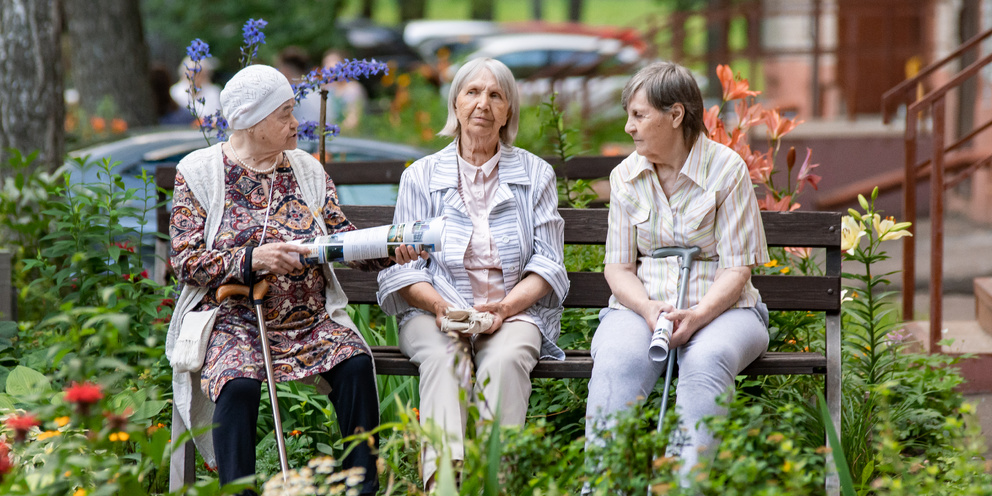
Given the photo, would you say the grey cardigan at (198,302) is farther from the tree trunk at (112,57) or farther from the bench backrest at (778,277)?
the tree trunk at (112,57)

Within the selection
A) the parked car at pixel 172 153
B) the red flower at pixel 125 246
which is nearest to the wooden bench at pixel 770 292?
the red flower at pixel 125 246

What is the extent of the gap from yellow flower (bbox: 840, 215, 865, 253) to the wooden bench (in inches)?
4.1

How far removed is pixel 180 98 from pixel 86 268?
748cm

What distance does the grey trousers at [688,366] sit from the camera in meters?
2.89

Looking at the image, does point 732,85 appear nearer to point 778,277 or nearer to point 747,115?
point 747,115

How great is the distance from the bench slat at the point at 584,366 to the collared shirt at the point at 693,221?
0.21 meters

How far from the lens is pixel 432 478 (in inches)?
116

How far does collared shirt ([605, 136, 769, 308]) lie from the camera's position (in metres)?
3.17

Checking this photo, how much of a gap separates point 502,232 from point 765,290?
3.12ft

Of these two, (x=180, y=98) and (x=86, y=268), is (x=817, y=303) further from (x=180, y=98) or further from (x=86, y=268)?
(x=180, y=98)

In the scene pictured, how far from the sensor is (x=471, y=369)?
3127 millimetres

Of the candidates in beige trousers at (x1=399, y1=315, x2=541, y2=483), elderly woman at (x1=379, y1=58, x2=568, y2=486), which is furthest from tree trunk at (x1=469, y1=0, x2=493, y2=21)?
beige trousers at (x1=399, y1=315, x2=541, y2=483)

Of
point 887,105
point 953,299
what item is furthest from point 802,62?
point 887,105

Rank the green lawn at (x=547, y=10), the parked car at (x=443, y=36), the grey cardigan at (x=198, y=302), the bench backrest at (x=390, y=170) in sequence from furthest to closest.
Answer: the green lawn at (x=547, y=10)
the parked car at (x=443, y=36)
the bench backrest at (x=390, y=170)
the grey cardigan at (x=198, y=302)
